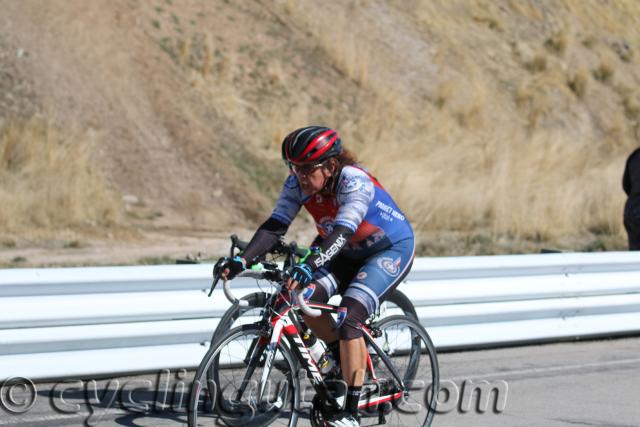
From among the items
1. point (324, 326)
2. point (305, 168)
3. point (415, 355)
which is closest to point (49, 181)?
point (415, 355)

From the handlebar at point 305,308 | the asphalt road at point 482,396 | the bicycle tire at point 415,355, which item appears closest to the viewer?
the handlebar at point 305,308

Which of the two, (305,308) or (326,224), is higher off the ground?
(326,224)

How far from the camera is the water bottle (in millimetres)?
5879

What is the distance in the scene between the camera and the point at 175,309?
300 inches

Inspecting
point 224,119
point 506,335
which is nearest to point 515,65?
point 224,119

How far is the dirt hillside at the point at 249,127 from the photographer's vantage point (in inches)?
666

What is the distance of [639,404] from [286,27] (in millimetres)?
18496

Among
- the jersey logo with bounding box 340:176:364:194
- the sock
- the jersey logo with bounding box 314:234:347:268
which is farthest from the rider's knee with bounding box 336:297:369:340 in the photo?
the jersey logo with bounding box 340:176:364:194

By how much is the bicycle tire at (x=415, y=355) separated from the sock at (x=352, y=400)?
513mm

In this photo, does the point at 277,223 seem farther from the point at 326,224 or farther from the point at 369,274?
the point at 369,274

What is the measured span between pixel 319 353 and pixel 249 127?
50.9 ft

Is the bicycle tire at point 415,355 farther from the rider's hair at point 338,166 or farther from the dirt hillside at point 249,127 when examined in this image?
the dirt hillside at point 249,127

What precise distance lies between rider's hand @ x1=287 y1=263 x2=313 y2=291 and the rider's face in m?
0.64

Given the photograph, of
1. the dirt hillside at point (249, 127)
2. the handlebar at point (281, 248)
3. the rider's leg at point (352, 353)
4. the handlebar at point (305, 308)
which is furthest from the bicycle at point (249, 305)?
the dirt hillside at point (249, 127)
